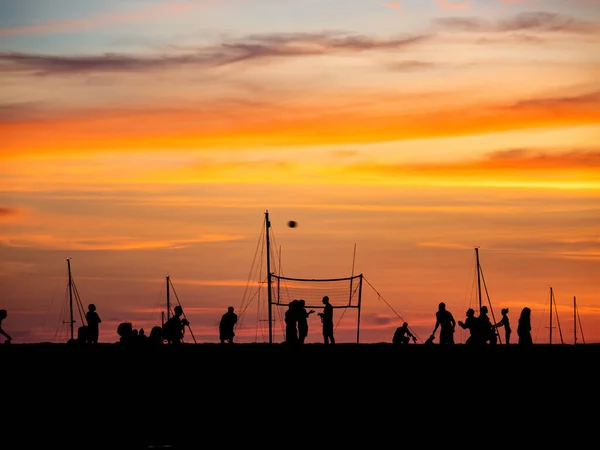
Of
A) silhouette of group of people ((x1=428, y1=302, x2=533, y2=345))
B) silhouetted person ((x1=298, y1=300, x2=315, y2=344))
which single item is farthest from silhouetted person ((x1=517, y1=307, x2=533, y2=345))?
silhouetted person ((x1=298, y1=300, x2=315, y2=344))

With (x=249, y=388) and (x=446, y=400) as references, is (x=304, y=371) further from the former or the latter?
(x=446, y=400)

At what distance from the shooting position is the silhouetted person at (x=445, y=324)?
42156 millimetres

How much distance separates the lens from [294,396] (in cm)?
3266

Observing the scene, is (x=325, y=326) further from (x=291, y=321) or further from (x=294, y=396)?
(x=294, y=396)

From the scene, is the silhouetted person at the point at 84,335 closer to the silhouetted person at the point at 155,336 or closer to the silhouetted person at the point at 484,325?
the silhouetted person at the point at 155,336

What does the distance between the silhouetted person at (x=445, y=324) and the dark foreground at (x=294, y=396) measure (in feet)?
1.41

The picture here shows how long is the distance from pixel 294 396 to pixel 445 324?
A: 37.0ft

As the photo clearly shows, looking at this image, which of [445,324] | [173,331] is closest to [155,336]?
[173,331]

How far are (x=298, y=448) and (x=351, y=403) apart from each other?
20.6 feet

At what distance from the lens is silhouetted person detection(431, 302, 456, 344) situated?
138 feet

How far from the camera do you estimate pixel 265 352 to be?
41.9 metres

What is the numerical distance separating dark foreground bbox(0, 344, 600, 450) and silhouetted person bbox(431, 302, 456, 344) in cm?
43

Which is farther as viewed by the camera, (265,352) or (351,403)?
(265,352)

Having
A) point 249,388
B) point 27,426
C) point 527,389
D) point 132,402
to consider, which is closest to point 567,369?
point 527,389
